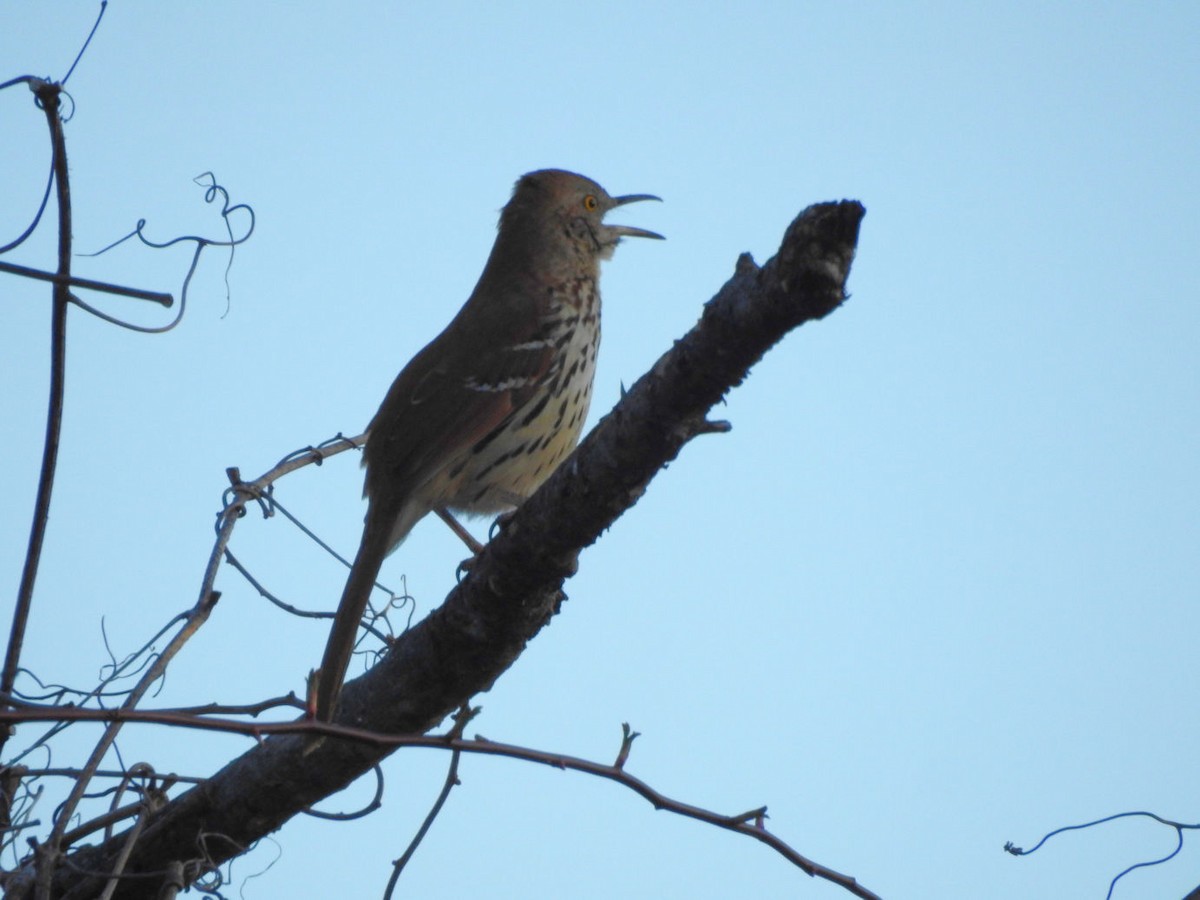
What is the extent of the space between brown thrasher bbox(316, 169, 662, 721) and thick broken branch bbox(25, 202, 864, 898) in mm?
856

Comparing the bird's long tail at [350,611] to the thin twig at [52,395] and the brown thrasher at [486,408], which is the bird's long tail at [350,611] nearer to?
the brown thrasher at [486,408]

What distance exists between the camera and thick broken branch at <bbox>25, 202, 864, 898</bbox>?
231cm

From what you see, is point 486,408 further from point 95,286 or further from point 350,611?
point 95,286

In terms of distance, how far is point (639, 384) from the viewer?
2.62 meters

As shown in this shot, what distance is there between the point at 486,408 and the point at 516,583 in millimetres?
1851

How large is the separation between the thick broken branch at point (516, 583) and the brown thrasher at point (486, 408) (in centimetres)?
86

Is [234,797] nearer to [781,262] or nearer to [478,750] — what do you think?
[478,750]

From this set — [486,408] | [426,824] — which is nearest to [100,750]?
[426,824]

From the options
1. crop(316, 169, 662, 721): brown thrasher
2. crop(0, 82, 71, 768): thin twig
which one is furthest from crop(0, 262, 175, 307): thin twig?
crop(316, 169, 662, 721): brown thrasher

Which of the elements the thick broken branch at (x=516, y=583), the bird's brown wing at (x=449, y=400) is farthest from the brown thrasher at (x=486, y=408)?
the thick broken branch at (x=516, y=583)

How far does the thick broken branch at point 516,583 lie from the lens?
2.31 meters

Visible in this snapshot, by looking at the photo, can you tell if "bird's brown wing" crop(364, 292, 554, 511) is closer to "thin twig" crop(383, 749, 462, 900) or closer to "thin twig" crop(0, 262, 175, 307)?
"thin twig" crop(383, 749, 462, 900)

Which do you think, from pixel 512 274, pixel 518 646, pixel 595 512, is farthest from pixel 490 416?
pixel 595 512

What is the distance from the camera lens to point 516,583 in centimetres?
297
